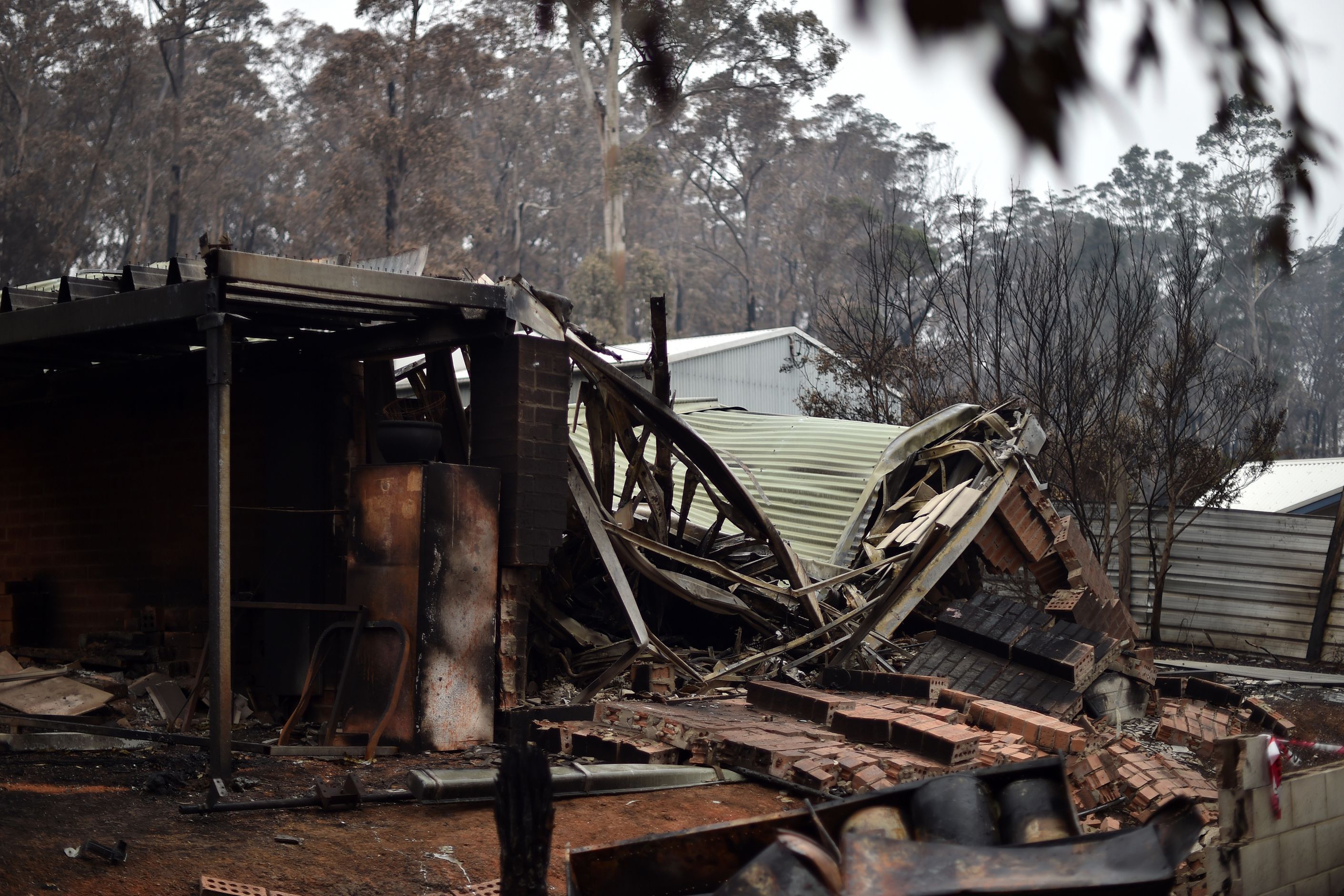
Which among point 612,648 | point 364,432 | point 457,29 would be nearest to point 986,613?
point 612,648

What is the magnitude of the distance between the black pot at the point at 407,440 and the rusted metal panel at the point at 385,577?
0.32 ft

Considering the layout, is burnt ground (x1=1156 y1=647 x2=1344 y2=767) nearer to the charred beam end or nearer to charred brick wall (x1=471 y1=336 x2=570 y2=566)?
charred brick wall (x1=471 y1=336 x2=570 y2=566)

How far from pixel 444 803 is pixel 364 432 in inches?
135

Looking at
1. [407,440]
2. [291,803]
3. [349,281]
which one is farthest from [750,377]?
[291,803]

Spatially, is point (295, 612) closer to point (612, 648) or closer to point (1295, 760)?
point (612, 648)

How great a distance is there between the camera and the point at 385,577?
677 centimetres

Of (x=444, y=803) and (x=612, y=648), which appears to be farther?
(x=612, y=648)

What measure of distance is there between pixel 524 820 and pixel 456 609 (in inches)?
136

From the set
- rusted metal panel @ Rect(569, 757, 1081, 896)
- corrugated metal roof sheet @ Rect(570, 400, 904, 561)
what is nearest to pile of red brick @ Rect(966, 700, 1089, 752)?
corrugated metal roof sheet @ Rect(570, 400, 904, 561)

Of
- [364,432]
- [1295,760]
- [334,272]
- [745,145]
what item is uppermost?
[745,145]

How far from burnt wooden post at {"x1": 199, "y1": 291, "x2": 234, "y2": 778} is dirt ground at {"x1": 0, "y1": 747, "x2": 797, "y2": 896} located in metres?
0.42

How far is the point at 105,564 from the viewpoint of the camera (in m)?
8.89

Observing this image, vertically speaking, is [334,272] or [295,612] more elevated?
[334,272]

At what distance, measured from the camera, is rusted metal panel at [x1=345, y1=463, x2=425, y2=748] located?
6586 mm
